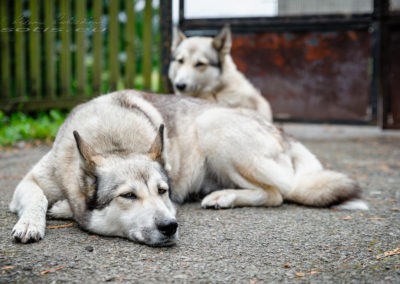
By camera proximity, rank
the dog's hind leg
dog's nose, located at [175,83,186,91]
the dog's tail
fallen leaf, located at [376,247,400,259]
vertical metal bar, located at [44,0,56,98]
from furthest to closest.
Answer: vertical metal bar, located at [44,0,56,98]
dog's nose, located at [175,83,186,91]
the dog's hind leg
the dog's tail
fallen leaf, located at [376,247,400,259]

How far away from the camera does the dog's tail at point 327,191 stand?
3.94 m

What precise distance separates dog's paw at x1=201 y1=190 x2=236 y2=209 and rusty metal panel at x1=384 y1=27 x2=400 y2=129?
490cm

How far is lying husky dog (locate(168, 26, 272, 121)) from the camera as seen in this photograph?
21.1ft

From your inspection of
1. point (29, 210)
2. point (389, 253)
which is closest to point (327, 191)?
point (389, 253)

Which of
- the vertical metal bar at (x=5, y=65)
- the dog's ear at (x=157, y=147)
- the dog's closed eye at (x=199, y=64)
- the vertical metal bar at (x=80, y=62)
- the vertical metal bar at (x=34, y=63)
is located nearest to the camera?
the dog's ear at (x=157, y=147)

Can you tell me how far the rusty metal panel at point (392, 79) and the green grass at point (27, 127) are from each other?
5.03 meters

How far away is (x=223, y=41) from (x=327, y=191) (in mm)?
3213

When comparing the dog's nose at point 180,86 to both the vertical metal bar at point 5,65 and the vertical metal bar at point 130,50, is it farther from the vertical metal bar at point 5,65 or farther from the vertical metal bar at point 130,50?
the vertical metal bar at point 5,65

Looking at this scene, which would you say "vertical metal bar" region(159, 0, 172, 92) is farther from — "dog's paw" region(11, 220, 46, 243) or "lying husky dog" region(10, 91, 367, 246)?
"dog's paw" region(11, 220, 46, 243)

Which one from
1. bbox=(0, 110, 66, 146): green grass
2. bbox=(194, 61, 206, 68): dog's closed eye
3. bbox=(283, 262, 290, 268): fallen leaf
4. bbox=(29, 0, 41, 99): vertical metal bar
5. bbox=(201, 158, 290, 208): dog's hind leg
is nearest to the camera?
bbox=(283, 262, 290, 268): fallen leaf

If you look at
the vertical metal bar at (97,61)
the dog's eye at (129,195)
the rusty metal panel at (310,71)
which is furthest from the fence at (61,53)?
the dog's eye at (129,195)

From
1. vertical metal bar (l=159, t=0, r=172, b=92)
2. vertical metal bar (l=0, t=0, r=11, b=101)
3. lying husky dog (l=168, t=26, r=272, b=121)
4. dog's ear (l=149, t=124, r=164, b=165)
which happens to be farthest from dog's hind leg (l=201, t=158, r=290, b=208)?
vertical metal bar (l=0, t=0, r=11, b=101)

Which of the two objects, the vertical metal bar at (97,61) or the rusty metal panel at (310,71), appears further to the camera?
the vertical metal bar at (97,61)

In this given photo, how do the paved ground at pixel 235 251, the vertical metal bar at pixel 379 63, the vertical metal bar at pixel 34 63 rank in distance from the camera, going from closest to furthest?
the paved ground at pixel 235 251 → the vertical metal bar at pixel 379 63 → the vertical metal bar at pixel 34 63
